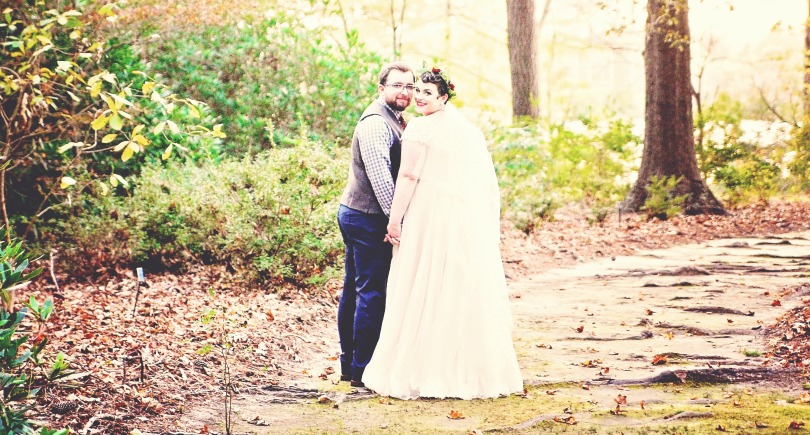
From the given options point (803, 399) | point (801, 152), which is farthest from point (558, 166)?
point (803, 399)

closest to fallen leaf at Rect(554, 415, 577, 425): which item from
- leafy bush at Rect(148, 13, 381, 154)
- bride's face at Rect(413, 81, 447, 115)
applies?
bride's face at Rect(413, 81, 447, 115)

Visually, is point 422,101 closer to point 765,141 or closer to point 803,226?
point 803,226

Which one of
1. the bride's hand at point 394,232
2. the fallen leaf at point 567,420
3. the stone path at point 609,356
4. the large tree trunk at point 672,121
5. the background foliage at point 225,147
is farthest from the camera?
the large tree trunk at point 672,121

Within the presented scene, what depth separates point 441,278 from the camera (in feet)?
18.6

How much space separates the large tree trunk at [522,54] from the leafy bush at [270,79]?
417 centimetres

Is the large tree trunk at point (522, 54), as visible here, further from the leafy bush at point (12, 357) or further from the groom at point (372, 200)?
the leafy bush at point (12, 357)

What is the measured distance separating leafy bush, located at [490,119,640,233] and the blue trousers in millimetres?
7347

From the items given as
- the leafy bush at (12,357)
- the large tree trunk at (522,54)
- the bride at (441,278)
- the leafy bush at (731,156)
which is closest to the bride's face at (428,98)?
the bride at (441,278)

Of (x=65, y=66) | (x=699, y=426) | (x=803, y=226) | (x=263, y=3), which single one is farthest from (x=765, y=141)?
(x=65, y=66)

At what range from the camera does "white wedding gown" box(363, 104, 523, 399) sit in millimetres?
5555

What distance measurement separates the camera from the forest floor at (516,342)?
501cm

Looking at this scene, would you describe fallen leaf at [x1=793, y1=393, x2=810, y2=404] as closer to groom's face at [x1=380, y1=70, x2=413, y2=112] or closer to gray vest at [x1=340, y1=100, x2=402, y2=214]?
gray vest at [x1=340, y1=100, x2=402, y2=214]

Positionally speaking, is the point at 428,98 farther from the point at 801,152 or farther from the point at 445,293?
the point at 801,152

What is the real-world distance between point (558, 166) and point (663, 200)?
2.14 m
